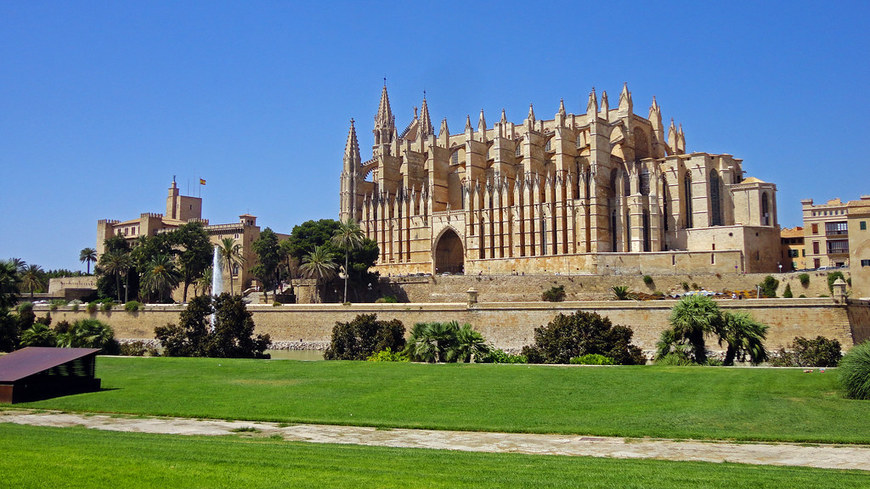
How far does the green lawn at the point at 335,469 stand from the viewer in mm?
8758

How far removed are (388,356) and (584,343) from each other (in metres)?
7.96

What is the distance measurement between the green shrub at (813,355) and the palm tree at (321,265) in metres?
31.6

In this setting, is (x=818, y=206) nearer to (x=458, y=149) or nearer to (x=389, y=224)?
(x=458, y=149)

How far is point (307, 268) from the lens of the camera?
5488 centimetres

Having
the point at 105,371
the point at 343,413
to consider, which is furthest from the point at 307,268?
the point at 343,413

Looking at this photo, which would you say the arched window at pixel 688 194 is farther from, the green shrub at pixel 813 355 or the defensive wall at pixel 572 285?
the green shrub at pixel 813 355

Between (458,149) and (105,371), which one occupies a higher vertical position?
(458,149)

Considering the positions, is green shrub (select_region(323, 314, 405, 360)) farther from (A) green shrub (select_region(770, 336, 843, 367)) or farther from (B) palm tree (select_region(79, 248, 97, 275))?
(B) palm tree (select_region(79, 248, 97, 275))

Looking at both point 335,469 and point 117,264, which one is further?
point 117,264

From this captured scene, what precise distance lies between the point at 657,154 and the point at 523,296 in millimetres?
20041

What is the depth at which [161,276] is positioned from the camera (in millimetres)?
56781

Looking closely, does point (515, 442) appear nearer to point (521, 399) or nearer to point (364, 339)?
point (521, 399)

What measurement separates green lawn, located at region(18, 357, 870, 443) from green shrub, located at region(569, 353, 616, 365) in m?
3.36

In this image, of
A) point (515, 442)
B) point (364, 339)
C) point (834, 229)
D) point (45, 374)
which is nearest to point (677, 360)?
point (364, 339)
